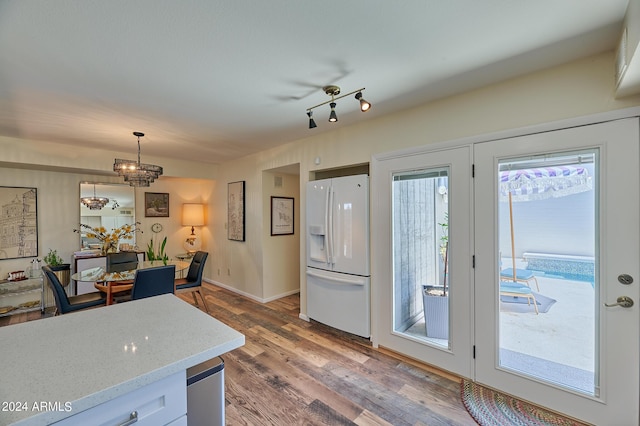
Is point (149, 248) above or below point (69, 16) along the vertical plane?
below

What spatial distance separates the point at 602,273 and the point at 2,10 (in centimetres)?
377

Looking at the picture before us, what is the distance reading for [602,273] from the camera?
177 cm

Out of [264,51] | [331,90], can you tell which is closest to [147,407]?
[264,51]

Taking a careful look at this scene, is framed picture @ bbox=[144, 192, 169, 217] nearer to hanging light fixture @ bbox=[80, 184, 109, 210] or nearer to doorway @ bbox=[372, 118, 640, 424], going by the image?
hanging light fixture @ bbox=[80, 184, 109, 210]

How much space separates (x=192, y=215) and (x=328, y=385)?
4.52 m

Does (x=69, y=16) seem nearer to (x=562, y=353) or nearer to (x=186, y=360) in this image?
(x=186, y=360)

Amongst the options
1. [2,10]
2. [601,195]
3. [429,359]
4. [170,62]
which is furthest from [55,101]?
[601,195]

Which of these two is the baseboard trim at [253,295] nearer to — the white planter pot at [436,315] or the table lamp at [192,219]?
the table lamp at [192,219]

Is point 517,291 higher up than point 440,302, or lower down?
higher up

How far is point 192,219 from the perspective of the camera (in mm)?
5594

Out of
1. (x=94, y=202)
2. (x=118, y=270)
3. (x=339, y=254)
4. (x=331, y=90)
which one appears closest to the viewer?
(x=331, y=90)

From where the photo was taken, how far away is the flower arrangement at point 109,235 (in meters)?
4.04

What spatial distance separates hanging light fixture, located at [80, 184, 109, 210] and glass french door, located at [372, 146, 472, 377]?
4.66 metres

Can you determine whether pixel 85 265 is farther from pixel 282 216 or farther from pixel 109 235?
pixel 282 216
